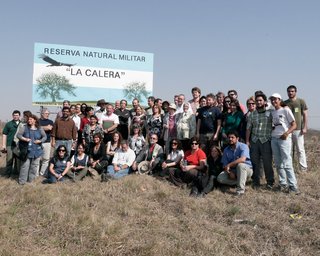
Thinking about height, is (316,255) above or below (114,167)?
below

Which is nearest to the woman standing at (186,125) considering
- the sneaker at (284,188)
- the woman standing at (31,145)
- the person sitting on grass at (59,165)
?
the sneaker at (284,188)

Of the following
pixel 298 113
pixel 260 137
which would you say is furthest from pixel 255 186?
pixel 298 113

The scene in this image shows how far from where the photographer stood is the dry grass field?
437cm

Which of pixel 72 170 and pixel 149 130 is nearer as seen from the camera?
pixel 72 170

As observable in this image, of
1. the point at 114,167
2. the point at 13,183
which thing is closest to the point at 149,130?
the point at 114,167

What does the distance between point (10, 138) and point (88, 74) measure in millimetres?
5508

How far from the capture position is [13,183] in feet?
24.1

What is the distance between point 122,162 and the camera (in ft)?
25.7

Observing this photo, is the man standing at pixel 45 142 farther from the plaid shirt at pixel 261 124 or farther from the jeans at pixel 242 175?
the plaid shirt at pixel 261 124

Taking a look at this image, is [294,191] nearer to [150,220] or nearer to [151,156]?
[150,220]

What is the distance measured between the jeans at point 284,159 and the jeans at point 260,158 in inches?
6.5

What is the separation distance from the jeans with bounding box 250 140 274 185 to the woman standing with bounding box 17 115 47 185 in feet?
16.0

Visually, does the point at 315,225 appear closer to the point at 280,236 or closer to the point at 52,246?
the point at 280,236

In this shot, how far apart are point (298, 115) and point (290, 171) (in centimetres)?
166
